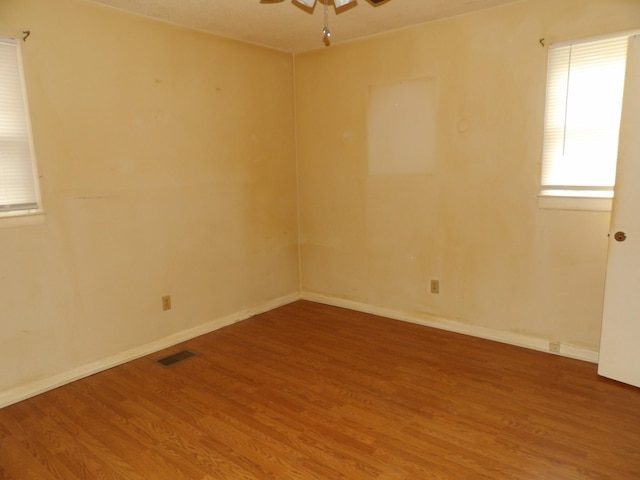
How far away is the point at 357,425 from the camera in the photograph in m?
2.37

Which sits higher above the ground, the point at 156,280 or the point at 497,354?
the point at 156,280

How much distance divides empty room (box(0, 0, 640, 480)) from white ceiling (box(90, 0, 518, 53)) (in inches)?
1.1

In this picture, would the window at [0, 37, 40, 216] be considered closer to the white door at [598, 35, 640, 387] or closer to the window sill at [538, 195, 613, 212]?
the window sill at [538, 195, 613, 212]

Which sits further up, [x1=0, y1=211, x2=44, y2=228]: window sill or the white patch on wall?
the white patch on wall

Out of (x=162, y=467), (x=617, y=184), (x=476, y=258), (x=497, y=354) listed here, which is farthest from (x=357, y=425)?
(x=617, y=184)

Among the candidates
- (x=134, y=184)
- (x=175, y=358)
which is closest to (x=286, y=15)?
(x=134, y=184)

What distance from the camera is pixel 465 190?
3455 millimetres

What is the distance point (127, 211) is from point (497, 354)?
2.93 metres

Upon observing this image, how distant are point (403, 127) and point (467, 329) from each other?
1.80 metres

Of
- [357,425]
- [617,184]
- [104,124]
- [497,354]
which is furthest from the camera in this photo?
[497,354]

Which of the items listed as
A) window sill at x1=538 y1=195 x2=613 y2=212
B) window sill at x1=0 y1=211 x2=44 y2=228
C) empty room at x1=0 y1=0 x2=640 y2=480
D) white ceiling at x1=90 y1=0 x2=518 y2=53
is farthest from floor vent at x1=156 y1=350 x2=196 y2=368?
window sill at x1=538 y1=195 x2=613 y2=212

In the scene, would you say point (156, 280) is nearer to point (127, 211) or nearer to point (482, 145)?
point (127, 211)

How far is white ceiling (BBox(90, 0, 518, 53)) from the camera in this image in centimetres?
293

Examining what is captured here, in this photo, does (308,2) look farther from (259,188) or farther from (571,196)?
(259,188)
